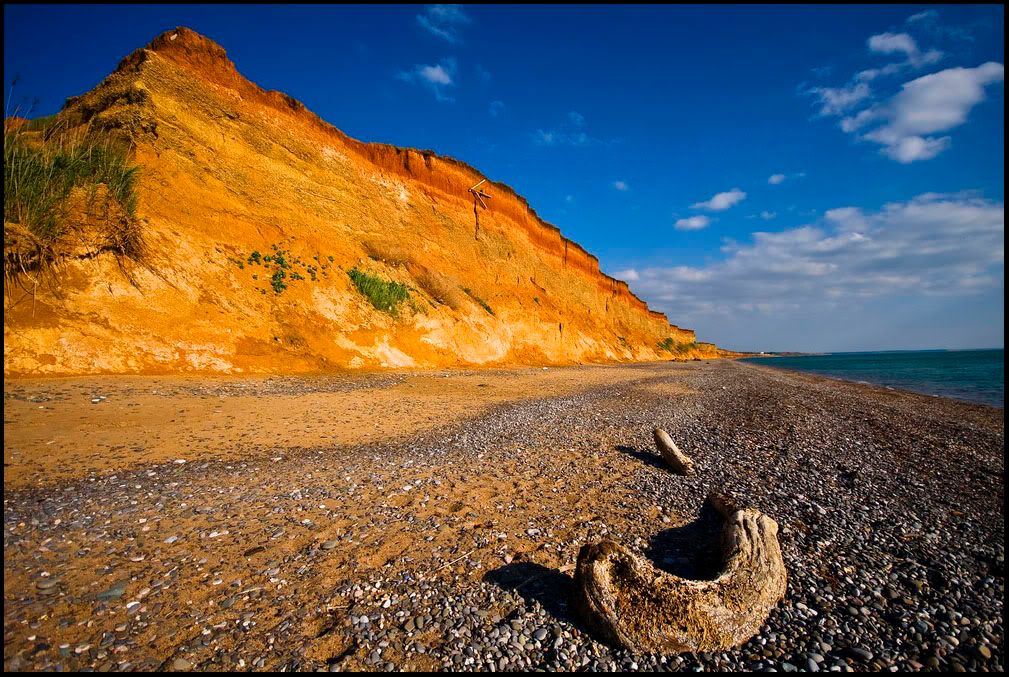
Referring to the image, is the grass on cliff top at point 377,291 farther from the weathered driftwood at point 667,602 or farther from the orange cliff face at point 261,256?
the weathered driftwood at point 667,602

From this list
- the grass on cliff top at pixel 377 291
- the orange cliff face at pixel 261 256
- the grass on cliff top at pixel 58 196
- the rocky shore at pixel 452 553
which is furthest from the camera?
the grass on cliff top at pixel 377 291

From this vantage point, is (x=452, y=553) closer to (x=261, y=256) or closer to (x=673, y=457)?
(x=673, y=457)

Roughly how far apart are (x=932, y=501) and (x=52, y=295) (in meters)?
25.1

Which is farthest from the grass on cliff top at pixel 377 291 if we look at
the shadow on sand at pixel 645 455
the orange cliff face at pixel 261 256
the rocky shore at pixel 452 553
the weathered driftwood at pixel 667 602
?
the weathered driftwood at pixel 667 602

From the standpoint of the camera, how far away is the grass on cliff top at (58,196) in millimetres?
12820

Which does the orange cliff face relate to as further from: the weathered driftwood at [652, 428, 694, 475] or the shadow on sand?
the weathered driftwood at [652, 428, 694, 475]

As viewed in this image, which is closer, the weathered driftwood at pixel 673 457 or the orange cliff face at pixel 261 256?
the weathered driftwood at pixel 673 457

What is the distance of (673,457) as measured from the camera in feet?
27.7

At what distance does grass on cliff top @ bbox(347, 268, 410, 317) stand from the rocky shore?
1635 centimetres

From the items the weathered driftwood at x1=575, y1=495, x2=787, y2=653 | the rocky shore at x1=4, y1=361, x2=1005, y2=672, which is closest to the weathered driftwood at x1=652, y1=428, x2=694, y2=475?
the rocky shore at x1=4, y1=361, x2=1005, y2=672

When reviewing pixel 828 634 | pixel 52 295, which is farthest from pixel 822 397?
pixel 52 295

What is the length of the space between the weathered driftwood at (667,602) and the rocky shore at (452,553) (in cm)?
14

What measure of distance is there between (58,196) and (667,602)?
2244 cm

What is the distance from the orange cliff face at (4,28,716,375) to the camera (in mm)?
14281
